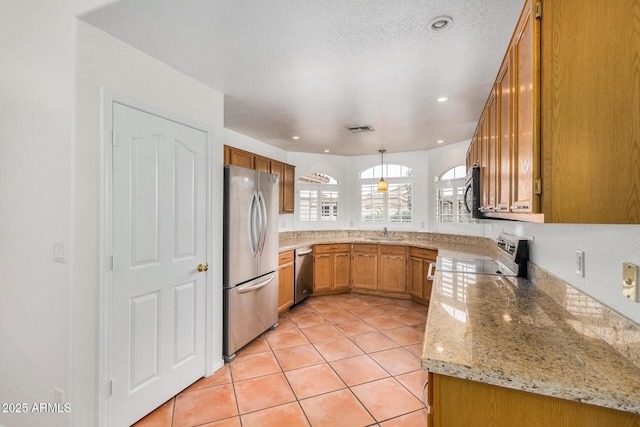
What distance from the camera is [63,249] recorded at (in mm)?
1585

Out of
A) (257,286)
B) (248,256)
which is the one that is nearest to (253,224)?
(248,256)

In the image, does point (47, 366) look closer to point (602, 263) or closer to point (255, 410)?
point (255, 410)

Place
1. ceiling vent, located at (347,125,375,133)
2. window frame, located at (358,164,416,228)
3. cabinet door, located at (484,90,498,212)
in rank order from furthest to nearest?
window frame, located at (358,164,416,228)
ceiling vent, located at (347,125,375,133)
cabinet door, located at (484,90,498,212)

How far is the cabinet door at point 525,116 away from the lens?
968mm

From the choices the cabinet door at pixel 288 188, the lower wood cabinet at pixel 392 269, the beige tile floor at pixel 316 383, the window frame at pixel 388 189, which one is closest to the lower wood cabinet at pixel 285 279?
the beige tile floor at pixel 316 383

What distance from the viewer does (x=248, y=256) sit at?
289 cm

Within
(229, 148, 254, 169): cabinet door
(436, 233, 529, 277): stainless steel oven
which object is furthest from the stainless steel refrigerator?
Result: (436, 233, 529, 277): stainless steel oven

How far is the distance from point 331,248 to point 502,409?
12.6 feet

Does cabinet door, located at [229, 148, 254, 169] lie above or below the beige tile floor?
above

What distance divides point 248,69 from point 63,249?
1632 mm

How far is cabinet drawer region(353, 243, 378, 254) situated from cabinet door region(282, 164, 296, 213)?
1.24m

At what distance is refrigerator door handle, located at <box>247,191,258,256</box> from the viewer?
2914 millimetres

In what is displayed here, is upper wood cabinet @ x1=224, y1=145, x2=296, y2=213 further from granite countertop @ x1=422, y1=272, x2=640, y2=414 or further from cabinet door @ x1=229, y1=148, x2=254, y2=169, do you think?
granite countertop @ x1=422, y1=272, x2=640, y2=414

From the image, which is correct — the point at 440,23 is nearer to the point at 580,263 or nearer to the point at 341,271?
the point at 580,263
